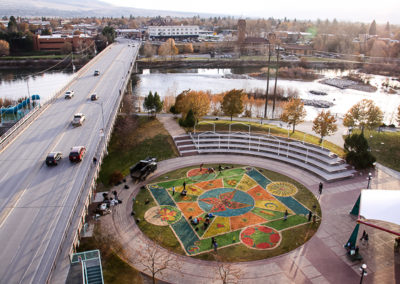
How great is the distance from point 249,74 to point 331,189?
95457 millimetres

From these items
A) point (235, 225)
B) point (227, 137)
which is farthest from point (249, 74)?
point (235, 225)

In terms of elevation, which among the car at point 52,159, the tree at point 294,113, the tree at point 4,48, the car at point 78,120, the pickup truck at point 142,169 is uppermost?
the tree at point 4,48

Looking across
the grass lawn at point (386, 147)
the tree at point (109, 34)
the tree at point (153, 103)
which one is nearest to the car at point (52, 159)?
the tree at point (153, 103)

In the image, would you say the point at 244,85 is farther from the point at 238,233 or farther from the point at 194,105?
the point at 238,233

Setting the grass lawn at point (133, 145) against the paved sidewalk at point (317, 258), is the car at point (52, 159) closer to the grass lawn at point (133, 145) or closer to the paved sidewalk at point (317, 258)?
the grass lawn at point (133, 145)

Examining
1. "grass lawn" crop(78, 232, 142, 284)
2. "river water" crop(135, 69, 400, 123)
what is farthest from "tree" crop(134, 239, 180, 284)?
"river water" crop(135, 69, 400, 123)

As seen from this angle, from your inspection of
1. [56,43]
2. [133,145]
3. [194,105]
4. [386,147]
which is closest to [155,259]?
[133,145]

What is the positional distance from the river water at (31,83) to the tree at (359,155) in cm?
6553

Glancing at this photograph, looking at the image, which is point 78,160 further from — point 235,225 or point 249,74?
point 249,74

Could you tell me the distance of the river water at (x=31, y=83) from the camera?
3527 inches

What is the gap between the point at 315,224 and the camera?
31.8 m

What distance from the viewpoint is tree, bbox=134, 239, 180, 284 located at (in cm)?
2626

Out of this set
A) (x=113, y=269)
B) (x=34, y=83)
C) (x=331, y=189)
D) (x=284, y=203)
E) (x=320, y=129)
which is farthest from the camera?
(x=34, y=83)

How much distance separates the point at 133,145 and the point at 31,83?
7267 centimetres
